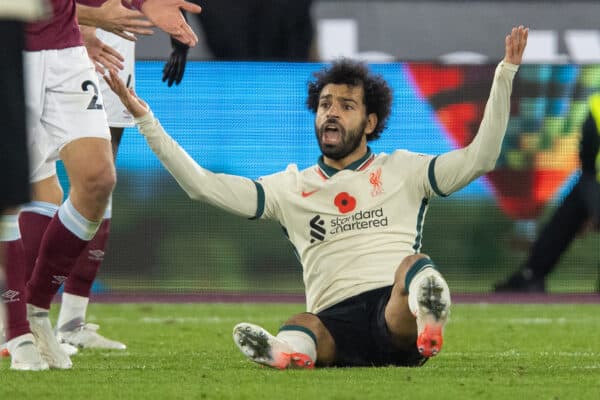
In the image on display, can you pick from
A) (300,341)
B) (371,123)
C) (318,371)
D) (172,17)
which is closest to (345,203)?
(371,123)

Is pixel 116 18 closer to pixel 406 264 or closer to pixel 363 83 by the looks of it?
pixel 363 83

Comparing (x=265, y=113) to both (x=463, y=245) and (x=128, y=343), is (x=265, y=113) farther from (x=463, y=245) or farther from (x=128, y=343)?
(x=128, y=343)

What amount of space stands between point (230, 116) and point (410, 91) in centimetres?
126

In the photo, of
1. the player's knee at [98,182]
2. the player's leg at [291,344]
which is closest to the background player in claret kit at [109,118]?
the player's knee at [98,182]

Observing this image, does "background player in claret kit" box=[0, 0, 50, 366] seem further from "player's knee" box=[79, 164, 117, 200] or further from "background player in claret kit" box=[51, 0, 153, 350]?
"background player in claret kit" box=[51, 0, 153, 350]

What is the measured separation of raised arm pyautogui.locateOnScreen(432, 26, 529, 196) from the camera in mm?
5488

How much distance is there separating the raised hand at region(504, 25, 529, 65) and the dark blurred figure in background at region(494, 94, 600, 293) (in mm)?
5322

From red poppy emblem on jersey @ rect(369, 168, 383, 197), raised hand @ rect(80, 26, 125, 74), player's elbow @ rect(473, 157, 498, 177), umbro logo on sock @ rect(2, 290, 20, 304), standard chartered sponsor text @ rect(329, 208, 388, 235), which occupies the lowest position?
umbro logo on sock @ rect(2, 290, 20, 304)

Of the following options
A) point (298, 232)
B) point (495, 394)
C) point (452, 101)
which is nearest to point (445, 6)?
point (452, 101)

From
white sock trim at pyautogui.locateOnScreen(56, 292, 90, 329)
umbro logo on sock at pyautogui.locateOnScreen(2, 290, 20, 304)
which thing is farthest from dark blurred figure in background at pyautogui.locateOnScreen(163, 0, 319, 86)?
umbro logo on sock at pyautogui.locateOnScreen(2, 290, 20, 304)

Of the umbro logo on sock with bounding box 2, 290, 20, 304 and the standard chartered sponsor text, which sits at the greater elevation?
the standard chartered sponsor text

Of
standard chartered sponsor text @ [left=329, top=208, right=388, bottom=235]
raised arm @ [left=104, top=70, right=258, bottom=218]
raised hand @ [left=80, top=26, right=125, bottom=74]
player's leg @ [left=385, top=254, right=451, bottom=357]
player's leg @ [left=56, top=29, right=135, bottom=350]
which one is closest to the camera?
player's leg @ [left=385, top=254, right=451, bottom=357]

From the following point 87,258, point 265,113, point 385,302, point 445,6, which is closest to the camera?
point 385,302

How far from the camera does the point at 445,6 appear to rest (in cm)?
1276
